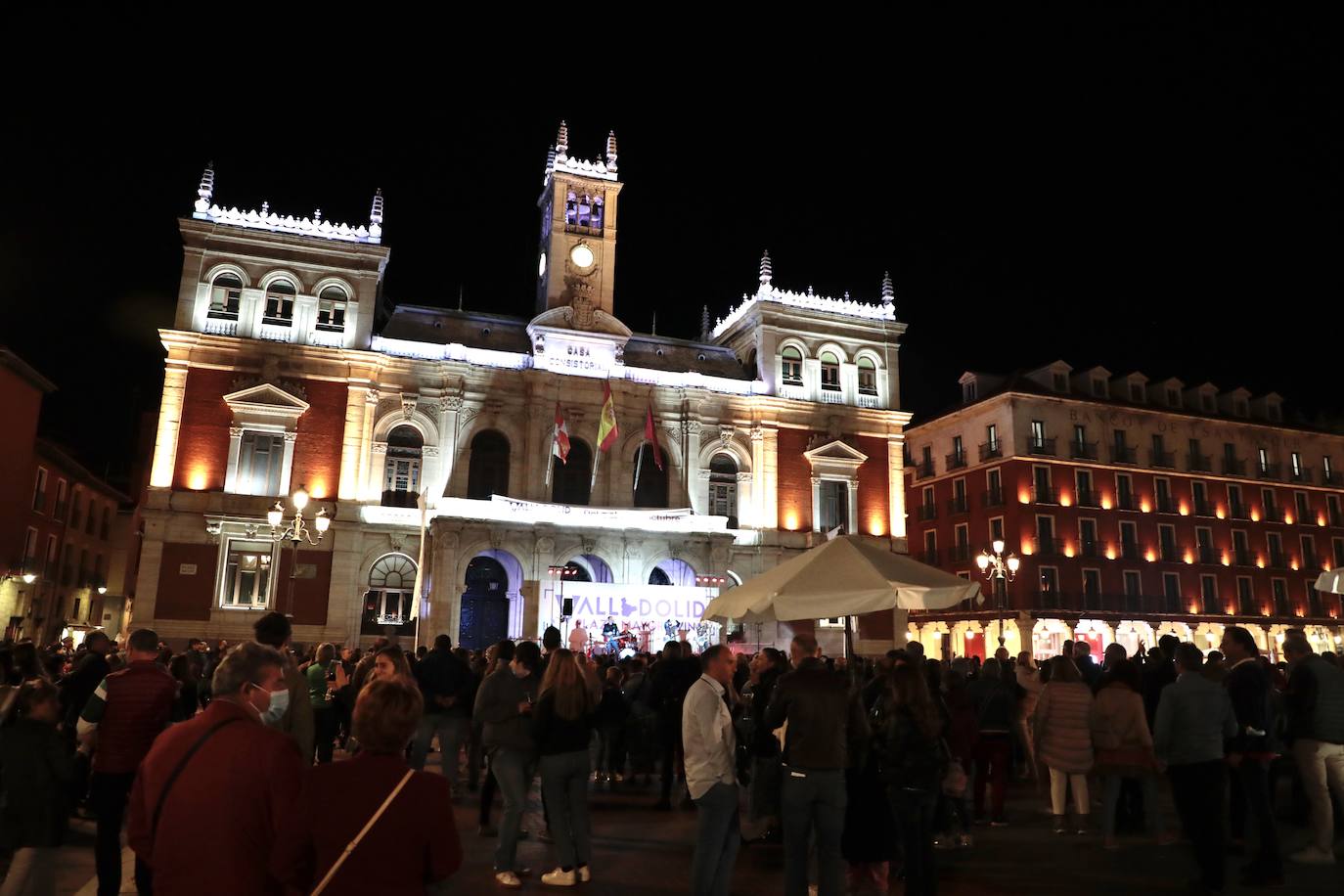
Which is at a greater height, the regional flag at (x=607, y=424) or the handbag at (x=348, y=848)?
the regional flag at (x=607, y=424)

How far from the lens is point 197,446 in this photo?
29484mm

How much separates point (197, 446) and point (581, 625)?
1381 centimetres

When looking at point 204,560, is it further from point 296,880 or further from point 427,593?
point 296,880

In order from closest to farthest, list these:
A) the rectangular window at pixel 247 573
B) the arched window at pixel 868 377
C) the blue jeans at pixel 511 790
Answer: the blue jeans at pixel 511 790 < the rectangular window at pixel 247 573 < the arched window at pixel 868 377

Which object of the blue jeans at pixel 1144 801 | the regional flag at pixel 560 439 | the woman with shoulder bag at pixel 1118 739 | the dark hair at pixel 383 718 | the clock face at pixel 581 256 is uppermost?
the clock face at pixel 581 256

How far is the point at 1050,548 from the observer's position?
1638 inches

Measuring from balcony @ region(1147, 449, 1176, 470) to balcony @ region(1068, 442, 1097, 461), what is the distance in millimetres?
3386

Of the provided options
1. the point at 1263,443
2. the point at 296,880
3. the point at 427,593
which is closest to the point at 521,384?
the point at 427,593

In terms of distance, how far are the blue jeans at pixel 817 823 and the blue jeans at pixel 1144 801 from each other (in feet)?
13.3

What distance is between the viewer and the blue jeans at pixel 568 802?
7.55 meters

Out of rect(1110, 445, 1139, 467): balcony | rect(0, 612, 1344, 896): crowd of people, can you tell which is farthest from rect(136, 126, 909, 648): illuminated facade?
rect(0, 612, 1344, 896): crowd of people

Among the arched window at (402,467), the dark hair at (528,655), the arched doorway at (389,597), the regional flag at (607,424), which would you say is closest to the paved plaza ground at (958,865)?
the dark hair at (528,655)

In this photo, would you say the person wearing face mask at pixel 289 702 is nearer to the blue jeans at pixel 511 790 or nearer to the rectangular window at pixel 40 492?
the blue jeans at pixel 511 790

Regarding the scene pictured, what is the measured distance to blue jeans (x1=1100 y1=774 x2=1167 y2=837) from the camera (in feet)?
30.0
